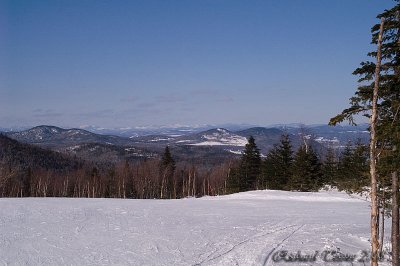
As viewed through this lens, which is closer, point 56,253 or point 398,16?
point 398,16

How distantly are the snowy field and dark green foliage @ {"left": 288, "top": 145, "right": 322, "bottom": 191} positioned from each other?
17.6m

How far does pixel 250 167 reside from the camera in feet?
187

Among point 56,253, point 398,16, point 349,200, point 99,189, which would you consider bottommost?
point 99,189

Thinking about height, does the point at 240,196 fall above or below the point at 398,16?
below

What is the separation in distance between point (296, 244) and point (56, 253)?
10.5 meters

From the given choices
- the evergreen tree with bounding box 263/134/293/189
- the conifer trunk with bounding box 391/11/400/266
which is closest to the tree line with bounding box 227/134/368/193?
the evergreen tree with bounding box 263/134/293/189

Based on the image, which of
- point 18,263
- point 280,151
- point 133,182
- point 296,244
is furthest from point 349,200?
point 133,182

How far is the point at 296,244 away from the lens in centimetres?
1770

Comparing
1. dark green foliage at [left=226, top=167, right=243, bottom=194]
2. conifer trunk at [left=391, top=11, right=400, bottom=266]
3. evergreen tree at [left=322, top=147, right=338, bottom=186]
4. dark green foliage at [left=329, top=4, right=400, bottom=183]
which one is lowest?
dark green foliage at [left=226, top=167, right=243, bottom=194]

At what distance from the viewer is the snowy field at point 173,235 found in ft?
48.0

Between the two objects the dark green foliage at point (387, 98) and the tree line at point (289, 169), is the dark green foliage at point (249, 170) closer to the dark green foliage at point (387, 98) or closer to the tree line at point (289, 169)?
the tree line at point (289, 169)

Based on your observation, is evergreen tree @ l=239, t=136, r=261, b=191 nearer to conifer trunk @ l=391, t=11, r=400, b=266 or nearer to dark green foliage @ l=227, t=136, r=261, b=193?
dark green foliage @ l=227, t=136, r=261, b=193

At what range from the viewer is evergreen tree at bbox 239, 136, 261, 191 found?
56.9 m

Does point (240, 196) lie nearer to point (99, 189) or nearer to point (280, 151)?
point (280, 151)
